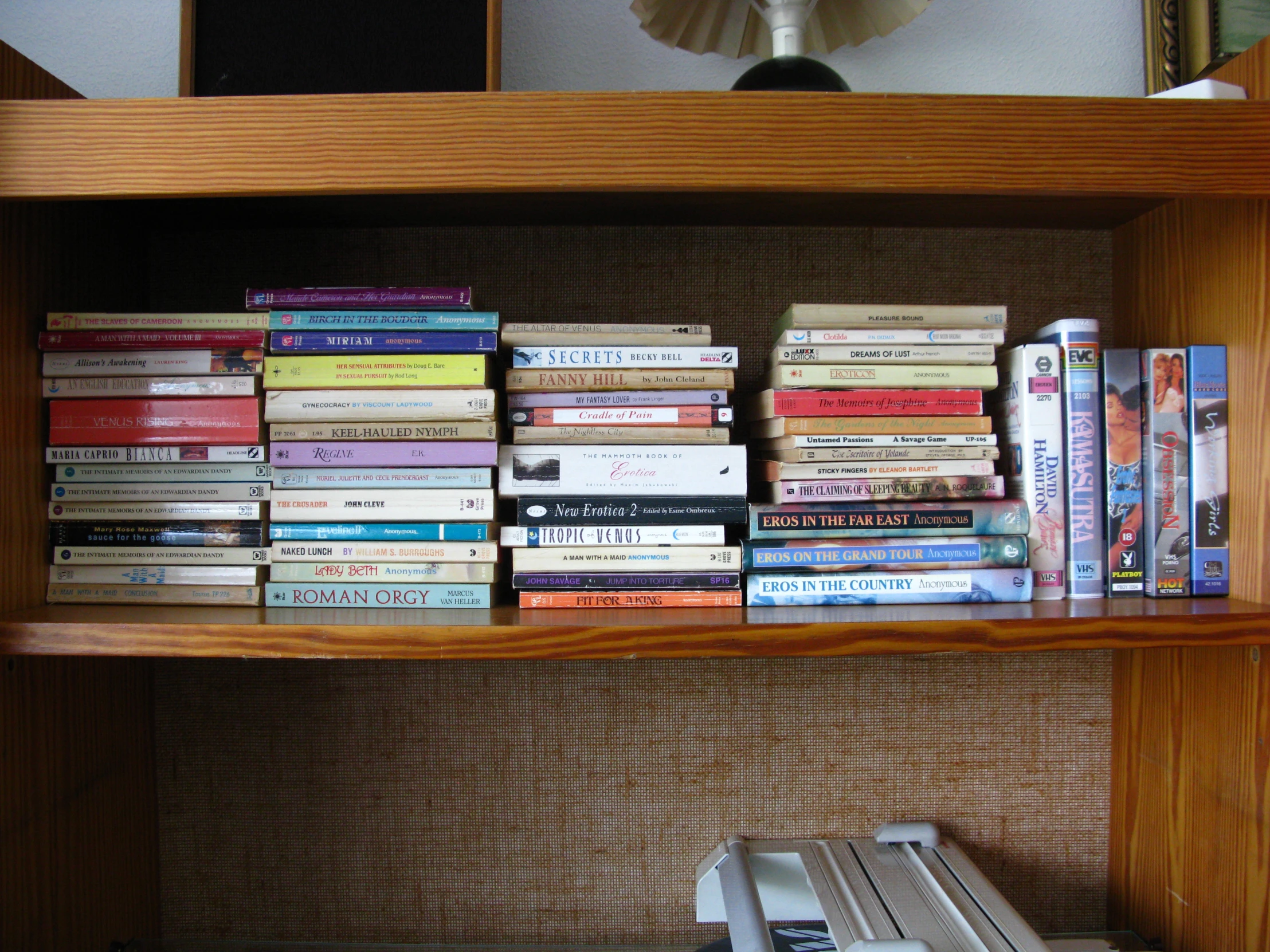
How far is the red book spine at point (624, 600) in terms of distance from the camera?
0.72m

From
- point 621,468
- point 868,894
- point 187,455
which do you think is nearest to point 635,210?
point 621,468

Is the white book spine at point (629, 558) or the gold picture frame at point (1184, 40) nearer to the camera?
the white book spine at point (629, 558)

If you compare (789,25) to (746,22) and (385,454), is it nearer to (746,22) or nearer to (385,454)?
(746,22)

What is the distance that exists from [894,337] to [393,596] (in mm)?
541

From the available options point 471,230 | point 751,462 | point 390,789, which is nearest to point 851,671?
point 751,462

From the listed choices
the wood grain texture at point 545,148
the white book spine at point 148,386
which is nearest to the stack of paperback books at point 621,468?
the wood grain texture at point 545,148

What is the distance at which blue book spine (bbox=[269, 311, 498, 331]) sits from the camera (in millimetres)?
726

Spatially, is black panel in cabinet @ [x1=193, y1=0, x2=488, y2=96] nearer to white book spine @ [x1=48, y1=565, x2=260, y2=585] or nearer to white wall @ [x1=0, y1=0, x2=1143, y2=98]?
white wall @ [x1=0, y1=0, x2=1143, y2=98]

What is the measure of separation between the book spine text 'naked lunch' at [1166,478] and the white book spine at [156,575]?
0.85m

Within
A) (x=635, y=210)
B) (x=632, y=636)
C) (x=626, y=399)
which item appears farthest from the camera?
(x=635, y=210)

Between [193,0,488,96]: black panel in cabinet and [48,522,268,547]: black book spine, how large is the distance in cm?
44

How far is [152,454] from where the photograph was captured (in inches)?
28.7

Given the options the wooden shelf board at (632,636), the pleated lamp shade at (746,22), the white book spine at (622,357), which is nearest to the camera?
the wooden shelf board at (632,636)

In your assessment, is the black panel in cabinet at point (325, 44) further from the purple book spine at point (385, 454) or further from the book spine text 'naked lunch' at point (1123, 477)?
the book spine text 'naked lunch' at point (1123, 477)
